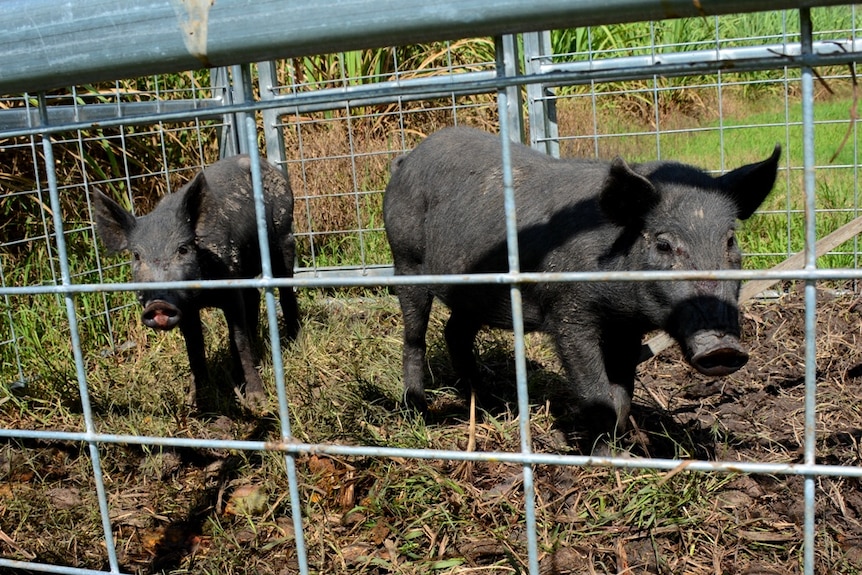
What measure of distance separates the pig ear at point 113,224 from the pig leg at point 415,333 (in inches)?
59.6

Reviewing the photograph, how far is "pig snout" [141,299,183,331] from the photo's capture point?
4.29 meters

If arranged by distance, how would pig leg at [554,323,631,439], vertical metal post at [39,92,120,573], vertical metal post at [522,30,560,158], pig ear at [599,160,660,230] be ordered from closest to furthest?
1. vertical metal post at [39,92,120,573]
2. pig ear at [599,160,660,230]
3. pig leg at [554,323,631,439]
4. vertical metal post at [522,30,560,158]

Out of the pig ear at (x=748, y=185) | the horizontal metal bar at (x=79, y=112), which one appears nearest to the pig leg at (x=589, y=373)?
the pig ear at (x=748, y=185)

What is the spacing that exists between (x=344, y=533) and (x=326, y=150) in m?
4.94

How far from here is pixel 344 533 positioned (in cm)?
328

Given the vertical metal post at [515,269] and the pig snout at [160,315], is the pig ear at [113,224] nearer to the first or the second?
the pig snout at [160,315]

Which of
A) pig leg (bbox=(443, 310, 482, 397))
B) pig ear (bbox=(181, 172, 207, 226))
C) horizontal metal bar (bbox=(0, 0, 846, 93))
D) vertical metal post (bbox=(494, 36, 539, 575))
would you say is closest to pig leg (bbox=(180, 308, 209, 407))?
pig ear (bbox=(181, 172, 207, 226))

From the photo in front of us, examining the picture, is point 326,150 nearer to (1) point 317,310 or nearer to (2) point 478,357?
(1) point 317,310

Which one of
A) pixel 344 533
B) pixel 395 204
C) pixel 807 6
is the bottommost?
pixel 344 533

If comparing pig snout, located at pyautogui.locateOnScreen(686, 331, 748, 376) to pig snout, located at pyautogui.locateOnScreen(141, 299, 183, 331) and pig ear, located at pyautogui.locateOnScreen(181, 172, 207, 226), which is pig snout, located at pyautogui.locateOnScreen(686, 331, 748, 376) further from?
pig ear, located at pyautogui.locateOnScreen(181, 172, 207, 226)

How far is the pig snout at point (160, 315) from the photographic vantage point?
14.1ft

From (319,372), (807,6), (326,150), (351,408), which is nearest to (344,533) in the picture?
(351,408)

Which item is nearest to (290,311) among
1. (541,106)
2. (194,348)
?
(194,348)

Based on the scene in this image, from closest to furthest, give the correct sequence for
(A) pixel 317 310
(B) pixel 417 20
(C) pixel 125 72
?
(B) pixel 417 20 < (C) pixel 125 72 < (A) pixel 317 310
